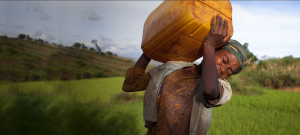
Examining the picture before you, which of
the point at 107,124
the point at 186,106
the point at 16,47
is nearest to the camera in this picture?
the point at 186,106

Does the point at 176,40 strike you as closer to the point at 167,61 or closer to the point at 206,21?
the point at 206,21

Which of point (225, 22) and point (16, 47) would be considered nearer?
point (225, 22)

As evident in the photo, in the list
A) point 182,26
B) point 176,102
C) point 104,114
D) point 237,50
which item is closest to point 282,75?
point 237,50

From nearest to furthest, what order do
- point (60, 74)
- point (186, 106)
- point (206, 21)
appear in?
point (206, 21)
point (186, 106)
point (60, 74)

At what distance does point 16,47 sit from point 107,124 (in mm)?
5720

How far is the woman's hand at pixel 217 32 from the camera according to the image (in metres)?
1.11

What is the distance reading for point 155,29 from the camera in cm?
132

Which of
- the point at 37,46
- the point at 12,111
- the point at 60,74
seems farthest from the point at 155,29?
the point at 60,74

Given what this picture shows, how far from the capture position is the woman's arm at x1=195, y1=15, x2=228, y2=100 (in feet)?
3.62

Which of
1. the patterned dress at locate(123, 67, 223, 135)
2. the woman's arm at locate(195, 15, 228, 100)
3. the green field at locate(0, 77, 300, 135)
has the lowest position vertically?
the green field at locate(0, 77, 300, 135)

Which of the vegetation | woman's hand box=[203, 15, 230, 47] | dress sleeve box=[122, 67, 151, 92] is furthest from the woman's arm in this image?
the vegetation

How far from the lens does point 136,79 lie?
1819 millimetres

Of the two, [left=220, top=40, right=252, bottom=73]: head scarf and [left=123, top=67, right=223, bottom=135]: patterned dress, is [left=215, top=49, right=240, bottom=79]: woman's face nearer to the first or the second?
[left=220, top=40, right=252, bottom=73]: head scarf

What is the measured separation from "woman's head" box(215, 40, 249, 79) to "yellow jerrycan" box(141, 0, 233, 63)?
0.46 ft
